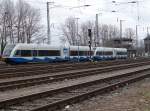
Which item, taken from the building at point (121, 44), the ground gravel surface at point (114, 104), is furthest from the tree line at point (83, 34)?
the ground gravel surface at point (114, 104)

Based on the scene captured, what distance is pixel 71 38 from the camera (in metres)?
120

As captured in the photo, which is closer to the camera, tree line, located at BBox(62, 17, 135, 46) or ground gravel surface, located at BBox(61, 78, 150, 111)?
ground gravel surface, located at BBox(61, 78, 150, 111)

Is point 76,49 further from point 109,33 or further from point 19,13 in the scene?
point 109,33

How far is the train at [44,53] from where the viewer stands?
5262 centimetres

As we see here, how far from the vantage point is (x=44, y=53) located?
192 ft

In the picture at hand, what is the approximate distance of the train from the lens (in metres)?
52.6

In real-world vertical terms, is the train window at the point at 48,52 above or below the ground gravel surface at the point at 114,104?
above

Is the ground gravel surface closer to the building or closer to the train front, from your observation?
the train front

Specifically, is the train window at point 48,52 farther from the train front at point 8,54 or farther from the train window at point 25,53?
the train front at point 8,54

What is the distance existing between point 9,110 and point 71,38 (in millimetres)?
108423

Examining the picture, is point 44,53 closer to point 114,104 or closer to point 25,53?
point 25,53

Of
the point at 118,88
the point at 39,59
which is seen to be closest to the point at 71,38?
the point at 39,59

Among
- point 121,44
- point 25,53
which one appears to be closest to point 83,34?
point 121,44

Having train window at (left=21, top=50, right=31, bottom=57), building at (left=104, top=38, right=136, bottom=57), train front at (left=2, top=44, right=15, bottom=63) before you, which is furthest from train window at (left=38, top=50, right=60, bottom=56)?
building at (left=104, top=38, right=136, bottom=57)
